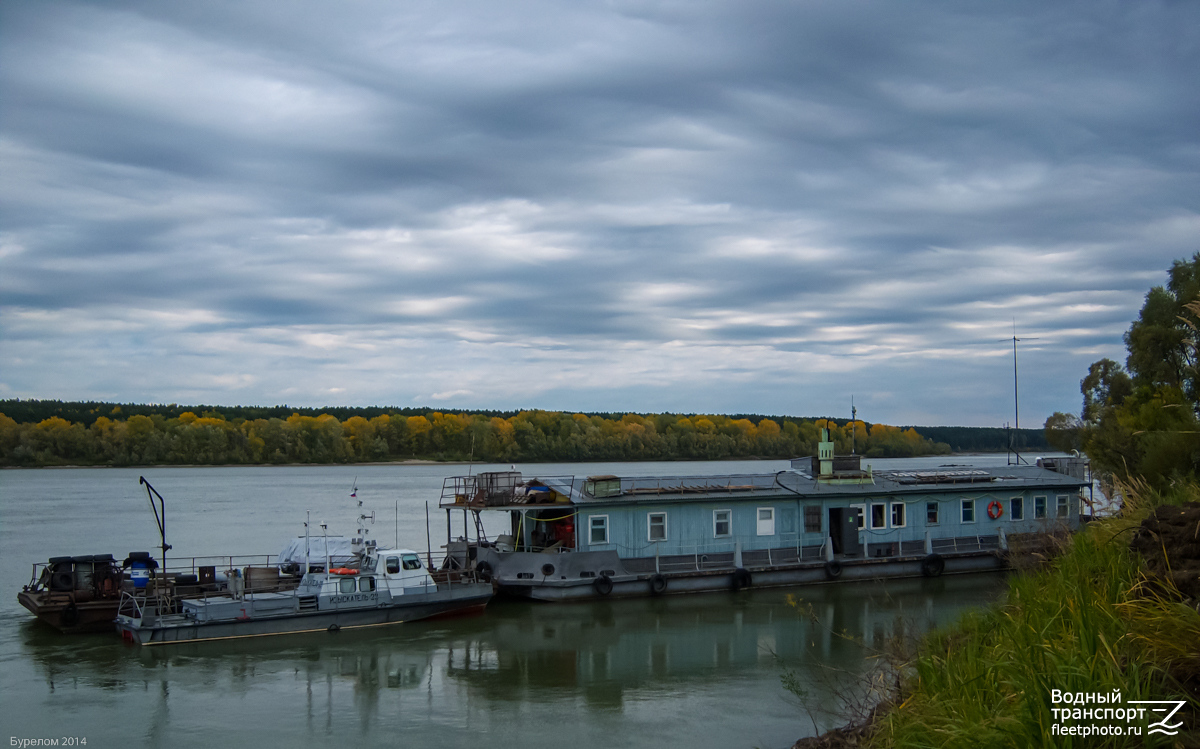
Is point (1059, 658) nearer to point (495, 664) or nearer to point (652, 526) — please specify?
point (495, 664)

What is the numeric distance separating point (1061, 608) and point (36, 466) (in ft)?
425

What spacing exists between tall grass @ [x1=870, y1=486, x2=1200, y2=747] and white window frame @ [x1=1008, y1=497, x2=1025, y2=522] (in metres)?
24.9

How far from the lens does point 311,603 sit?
23.0 meters

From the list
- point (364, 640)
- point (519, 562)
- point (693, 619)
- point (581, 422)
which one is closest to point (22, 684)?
point (364, 640)

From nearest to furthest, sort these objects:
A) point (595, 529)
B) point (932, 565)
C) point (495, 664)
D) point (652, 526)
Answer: point (495, 664)
point (595, 529)
point (652, 526)
point (932, 565)

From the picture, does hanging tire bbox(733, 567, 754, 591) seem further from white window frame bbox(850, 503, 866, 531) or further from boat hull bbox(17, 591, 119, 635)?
boat hull bbox(17, 591, 119, 635)

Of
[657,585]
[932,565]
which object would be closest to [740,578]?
[657,585]

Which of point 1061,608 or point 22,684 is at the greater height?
point 1061,608

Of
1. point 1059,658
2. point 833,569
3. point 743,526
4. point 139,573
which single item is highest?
point 1059,658

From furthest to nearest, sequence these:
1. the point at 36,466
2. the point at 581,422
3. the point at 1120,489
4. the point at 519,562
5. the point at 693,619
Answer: the point at 581,422
the point at 36,466
the point at 519,562
the point at 693,619
the point at 1120,489

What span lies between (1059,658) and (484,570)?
72.1 feet

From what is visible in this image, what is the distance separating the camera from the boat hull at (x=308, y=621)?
70.5 ft

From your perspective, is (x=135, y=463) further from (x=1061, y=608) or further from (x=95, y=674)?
(x=1061, y=608)

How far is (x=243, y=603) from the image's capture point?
72.9 ft
